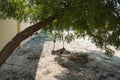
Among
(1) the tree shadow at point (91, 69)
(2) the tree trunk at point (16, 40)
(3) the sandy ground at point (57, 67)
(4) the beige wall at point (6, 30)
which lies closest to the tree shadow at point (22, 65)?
(3) the sandy ground at point (57, 67)

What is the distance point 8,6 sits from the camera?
5.88 metres

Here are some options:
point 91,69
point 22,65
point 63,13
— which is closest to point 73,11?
point 63,13

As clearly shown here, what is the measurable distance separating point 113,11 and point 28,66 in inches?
156

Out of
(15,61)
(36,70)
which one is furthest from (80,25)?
(15,61)

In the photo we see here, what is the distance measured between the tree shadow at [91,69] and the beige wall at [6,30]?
6.43ft

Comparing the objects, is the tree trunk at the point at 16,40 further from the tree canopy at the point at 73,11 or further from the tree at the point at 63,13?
the tree canopy at the point at 73,11

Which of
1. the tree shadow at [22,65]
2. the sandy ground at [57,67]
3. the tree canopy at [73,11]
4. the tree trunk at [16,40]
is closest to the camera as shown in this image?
the tree canopy at [73,11]

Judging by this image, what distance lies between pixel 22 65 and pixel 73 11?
3.72 m

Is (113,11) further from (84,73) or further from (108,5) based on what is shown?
(84,73)

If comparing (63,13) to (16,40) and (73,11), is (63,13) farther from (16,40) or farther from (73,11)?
(16,40)

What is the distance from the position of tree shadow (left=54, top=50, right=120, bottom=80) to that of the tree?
4.83ft

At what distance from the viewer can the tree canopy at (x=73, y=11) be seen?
4996 millimetres

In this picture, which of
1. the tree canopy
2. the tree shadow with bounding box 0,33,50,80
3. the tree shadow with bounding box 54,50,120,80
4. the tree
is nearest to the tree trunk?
the tree

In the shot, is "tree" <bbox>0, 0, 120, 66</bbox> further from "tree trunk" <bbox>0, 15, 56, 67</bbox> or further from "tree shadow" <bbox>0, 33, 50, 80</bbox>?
"tree shadow" <bbox>0, 33, 50, 80</bbox>
